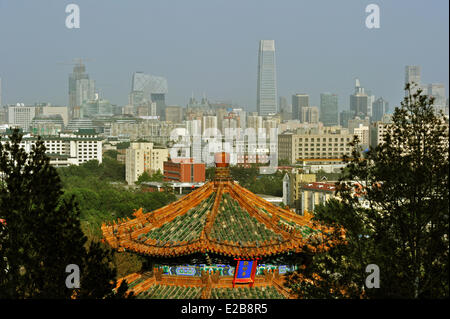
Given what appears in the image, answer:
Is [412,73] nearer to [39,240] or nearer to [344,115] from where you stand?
[39,240]

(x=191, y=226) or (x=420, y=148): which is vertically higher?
(x=420, y=148)

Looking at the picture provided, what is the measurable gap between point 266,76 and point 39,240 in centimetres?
639

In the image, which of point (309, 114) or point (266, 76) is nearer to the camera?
point (266, 76)

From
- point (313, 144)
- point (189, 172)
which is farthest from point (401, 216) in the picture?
point (313, 144)

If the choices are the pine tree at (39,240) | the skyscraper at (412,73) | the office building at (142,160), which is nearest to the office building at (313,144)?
the office building at (142,160)

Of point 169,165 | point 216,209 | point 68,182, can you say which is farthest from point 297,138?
point 216,209

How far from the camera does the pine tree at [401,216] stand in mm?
5855

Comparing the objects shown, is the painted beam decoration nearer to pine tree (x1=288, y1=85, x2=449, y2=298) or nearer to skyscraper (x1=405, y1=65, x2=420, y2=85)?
pine tree (x1=288, y1=85, x2=449, y2=298)

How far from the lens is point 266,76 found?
473 inches

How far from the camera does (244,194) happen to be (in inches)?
297

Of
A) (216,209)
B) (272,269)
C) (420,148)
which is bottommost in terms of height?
(272,269)
